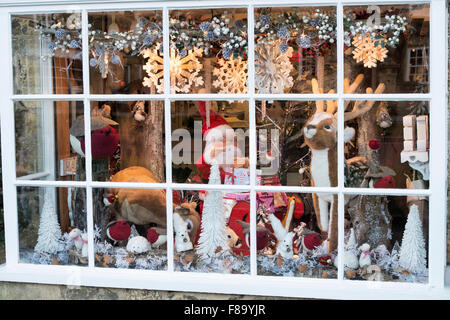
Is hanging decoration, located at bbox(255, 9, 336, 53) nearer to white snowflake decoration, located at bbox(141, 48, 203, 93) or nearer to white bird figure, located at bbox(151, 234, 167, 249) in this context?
white snowflake decoration, located at bbox(141, 48, 203, 93)

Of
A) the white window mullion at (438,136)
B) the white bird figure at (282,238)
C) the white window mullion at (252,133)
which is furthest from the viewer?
the white bird figure at (282,238)

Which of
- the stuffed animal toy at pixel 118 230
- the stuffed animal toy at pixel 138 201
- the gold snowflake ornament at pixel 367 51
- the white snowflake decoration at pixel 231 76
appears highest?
the gold snowflake ornament at pixel 367 51

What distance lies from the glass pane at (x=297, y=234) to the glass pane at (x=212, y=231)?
12 cm

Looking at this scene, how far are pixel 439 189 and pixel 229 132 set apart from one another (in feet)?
4.19

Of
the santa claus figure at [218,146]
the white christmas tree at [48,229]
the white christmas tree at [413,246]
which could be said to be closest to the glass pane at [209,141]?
the santa claus figure at [218,146]

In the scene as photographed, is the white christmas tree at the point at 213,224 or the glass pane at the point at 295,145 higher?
the glass pane at the point at 295,145

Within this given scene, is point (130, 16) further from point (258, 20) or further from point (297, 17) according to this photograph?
point (297, 17)

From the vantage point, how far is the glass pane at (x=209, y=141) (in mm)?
3383

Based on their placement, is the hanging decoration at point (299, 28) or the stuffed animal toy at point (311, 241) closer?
the hanging decoration at point (299, 28)

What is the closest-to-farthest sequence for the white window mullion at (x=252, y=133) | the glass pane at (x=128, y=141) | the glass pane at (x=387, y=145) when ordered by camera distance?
the glass pane at (x=387, y=145)
the white window mullion at (x=252, y=133)
the glass pane at (x=128, y=141)

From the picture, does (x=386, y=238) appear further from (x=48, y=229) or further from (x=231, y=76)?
(x=48, y=229)

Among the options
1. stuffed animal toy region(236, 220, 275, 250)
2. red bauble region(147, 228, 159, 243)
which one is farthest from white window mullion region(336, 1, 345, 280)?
red bauble region(147, 228, 159, 243)

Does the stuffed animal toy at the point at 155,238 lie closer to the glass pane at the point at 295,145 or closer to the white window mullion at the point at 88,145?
the white window mullion at the point at 88,145
